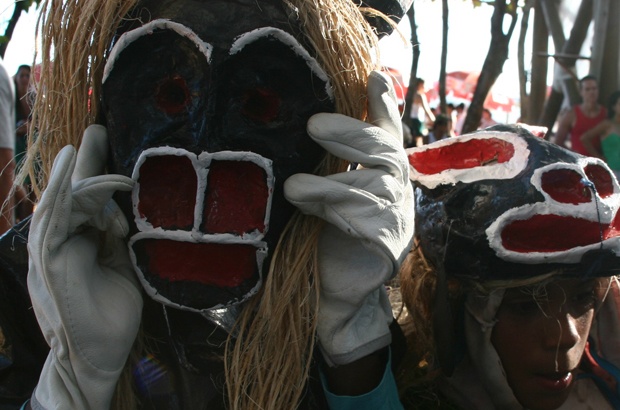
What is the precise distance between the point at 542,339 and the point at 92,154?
1098 millimetres

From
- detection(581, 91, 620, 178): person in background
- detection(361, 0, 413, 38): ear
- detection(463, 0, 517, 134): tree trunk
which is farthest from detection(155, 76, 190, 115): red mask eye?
detection(581, 91, 620, 178): person in background

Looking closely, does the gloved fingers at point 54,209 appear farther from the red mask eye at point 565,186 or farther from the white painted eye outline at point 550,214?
the red mask eye at point 565,186

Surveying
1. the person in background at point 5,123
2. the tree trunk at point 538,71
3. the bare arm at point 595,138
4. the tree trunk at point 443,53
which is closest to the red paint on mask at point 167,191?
the person in background at point 5,123

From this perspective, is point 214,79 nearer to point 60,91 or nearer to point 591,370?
point 60,91

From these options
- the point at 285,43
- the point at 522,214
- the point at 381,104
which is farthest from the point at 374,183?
the point at 522,214

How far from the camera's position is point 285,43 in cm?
137

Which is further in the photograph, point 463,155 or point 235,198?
point 463,155

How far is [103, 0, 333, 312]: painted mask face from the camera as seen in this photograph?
52.4 inches

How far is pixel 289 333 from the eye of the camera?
144 cm

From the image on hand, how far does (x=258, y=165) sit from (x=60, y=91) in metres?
0.46

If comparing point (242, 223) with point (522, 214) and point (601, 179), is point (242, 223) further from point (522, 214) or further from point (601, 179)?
point (601, 179)

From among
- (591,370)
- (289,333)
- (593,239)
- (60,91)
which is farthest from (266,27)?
(591,370)

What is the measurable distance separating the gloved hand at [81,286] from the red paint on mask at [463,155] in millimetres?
833

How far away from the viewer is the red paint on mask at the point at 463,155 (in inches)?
70.0
